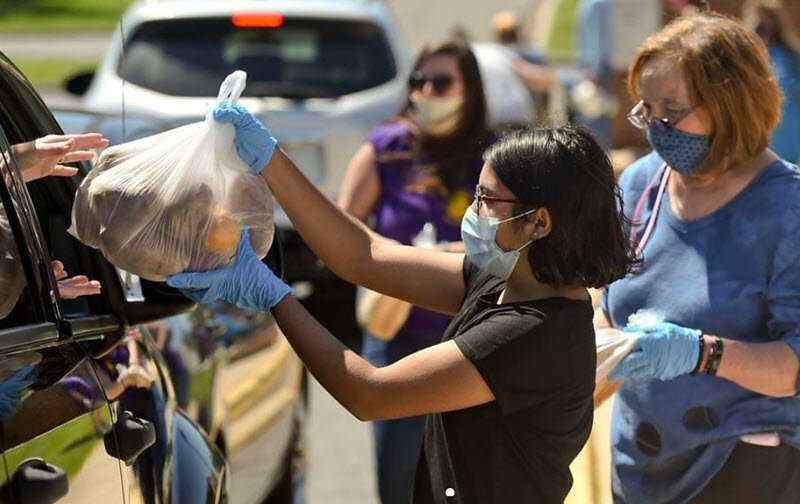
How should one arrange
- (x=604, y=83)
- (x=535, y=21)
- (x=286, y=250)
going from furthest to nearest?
(x=535, y=21), (x=604, y=83), (x=286, y=250)

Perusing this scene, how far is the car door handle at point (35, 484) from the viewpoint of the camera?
7.82 ft

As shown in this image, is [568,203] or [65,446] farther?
[568,203]

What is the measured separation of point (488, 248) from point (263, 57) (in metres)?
6.03

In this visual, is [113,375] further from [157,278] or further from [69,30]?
[69,30]

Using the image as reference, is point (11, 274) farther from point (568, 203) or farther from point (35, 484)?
point (568, 203)

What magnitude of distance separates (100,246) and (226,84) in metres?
0.41

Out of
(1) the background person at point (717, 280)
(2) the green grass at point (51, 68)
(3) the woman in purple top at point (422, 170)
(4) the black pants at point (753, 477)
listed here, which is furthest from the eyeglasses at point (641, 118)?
(2) the green grass at point (51, 68)

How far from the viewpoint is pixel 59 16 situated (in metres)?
26.5

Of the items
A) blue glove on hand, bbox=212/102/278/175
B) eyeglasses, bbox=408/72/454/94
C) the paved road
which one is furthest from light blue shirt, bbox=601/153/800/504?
the paved road

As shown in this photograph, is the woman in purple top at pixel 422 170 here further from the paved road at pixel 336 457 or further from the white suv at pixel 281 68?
the white suv at pixel 281 68

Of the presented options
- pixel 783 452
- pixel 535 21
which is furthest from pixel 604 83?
pixel 535 21

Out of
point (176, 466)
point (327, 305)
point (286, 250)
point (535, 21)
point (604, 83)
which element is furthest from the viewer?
point (535, 21)

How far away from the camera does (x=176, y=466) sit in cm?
332

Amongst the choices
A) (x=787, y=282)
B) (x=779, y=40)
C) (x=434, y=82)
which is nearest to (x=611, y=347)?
(x=787, y=282)
